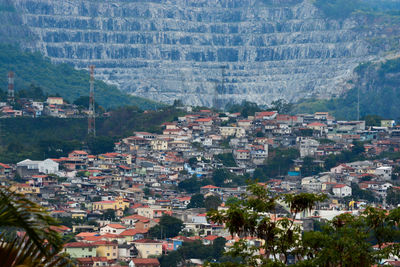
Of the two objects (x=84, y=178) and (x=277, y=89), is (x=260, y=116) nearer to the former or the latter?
(x=84, y=178)

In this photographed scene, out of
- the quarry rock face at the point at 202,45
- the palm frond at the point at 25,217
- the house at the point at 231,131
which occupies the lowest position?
the house at the point at 231,131

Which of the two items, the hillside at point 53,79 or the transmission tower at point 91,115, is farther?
the hillside at point 53,79

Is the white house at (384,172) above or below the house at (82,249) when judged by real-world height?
above

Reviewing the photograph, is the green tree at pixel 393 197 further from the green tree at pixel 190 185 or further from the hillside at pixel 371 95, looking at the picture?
the hillside at pixel 371 95

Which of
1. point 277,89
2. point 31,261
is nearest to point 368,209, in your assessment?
point 31,261

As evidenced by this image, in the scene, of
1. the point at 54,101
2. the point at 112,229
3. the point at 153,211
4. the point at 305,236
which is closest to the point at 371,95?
the point at 54,101

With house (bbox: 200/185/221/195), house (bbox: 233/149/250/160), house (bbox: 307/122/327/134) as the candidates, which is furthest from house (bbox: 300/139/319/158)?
house (bbox: 200/185/221/195)

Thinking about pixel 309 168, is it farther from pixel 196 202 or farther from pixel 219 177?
pixel 196 202

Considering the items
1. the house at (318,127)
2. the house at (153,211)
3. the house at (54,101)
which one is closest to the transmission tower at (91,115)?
the house at (54,101)
